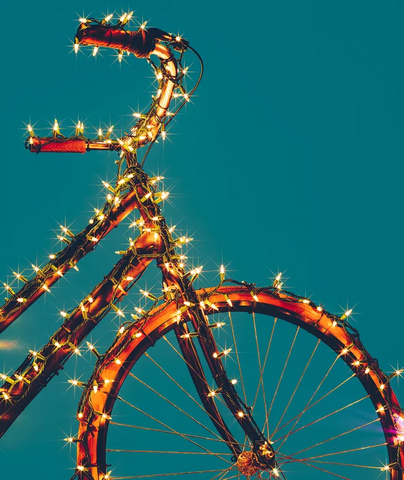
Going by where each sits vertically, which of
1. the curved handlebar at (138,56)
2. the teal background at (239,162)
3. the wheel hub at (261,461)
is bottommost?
the wheel hub at (261,461)

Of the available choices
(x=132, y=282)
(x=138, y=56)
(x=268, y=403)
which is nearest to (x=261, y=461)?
(x=132, y=282)

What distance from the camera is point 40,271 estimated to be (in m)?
3.47

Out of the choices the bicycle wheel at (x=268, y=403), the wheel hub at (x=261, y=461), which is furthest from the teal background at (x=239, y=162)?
the wheel hub at (x=261, y=461)

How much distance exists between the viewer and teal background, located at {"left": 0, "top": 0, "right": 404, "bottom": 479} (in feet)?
22.5

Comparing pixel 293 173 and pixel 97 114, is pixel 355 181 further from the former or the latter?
pixel 97 114

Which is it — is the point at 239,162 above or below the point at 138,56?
above

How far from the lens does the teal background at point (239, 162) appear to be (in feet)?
22.5

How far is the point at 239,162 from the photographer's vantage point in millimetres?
7891

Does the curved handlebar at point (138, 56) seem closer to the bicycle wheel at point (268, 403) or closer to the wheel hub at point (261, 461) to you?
the bicycle wheel at point (268, 403)

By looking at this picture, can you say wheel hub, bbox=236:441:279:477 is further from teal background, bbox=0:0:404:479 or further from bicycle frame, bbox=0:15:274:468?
teal background, bbox=0:0:404:479

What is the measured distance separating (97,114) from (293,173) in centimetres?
297

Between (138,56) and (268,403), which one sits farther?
(268,403)

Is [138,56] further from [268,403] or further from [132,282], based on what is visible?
[268,403]

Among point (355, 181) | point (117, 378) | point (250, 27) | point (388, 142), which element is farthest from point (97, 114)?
point (117, 378)
